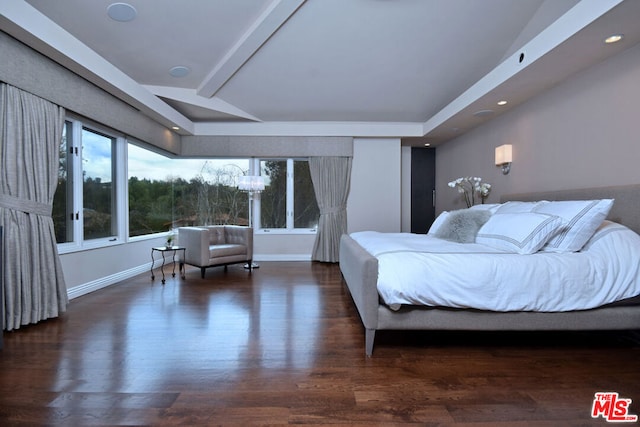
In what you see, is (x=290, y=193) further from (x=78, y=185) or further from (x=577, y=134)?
(x=577, y=134)

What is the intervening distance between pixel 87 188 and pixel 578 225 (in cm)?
489

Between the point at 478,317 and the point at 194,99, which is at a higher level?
the point at 194,99

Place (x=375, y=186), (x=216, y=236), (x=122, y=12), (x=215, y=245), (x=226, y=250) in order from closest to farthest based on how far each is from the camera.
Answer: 1. (x=122, y=12)
2. (x=226, y=250)
3. (x=215, y=245)
4. (x=216, y=236)
5. (x=375, y=186)

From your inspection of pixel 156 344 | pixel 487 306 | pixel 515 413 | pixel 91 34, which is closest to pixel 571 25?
pixel 487 306

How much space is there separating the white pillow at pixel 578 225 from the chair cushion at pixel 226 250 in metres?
3.70

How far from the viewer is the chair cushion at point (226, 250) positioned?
164 inches

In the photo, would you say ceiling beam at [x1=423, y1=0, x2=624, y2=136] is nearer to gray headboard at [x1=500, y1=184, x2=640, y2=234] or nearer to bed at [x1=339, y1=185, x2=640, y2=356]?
gray headboard at [x1=500, y1=184, x2=640, y2=234]

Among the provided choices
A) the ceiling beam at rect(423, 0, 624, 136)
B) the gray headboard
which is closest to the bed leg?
the gray headboard

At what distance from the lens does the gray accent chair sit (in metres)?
4.07

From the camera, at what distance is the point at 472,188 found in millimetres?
4449

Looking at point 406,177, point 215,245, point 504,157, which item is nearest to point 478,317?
point 504,157

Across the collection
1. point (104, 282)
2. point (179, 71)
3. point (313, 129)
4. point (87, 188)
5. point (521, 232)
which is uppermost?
point (179, 71)

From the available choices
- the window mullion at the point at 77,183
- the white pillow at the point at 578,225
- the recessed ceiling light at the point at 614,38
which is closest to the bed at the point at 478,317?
the white pillow at the point at 578,225

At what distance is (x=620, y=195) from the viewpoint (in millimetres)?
2305
